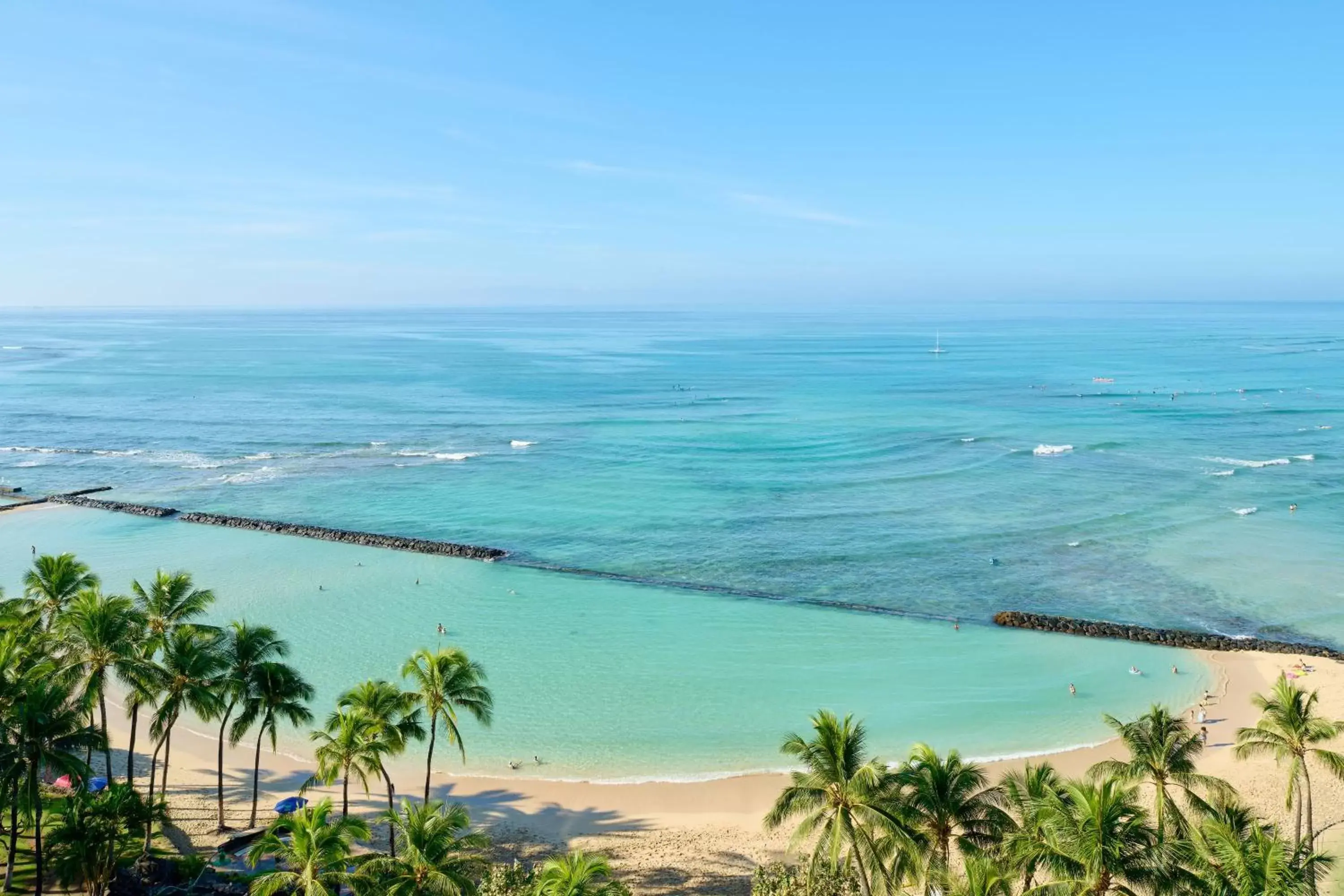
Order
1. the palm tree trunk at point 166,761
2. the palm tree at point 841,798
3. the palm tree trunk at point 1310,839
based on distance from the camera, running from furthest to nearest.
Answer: the palm tree trunk at point 166,761, the palm tree at point 841,798, the palm tree trunk at point 1310,839

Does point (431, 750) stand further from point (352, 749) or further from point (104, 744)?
point (104, 744)

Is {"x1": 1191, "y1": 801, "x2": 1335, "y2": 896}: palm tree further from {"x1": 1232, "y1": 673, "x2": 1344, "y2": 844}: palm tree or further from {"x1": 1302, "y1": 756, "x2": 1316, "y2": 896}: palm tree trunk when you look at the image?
{"x1": 1232, "y1": 673, "x2": 1344, "y2": 844}: palm tree

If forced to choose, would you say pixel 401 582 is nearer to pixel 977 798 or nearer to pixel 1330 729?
pixel 977 798

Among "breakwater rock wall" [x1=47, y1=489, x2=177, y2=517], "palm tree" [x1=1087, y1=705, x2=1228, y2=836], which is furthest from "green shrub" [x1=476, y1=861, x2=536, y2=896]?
"breakwater rock wall" [x1=47, y1=489, x2=177, y2=517]

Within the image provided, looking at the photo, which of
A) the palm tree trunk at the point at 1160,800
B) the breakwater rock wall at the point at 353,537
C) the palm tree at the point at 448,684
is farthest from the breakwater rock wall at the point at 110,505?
the palm tree trunk at the point at 1160,800

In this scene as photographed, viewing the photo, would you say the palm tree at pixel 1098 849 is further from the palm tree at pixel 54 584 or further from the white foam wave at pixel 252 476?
the white foam wave at pixel 252 476
